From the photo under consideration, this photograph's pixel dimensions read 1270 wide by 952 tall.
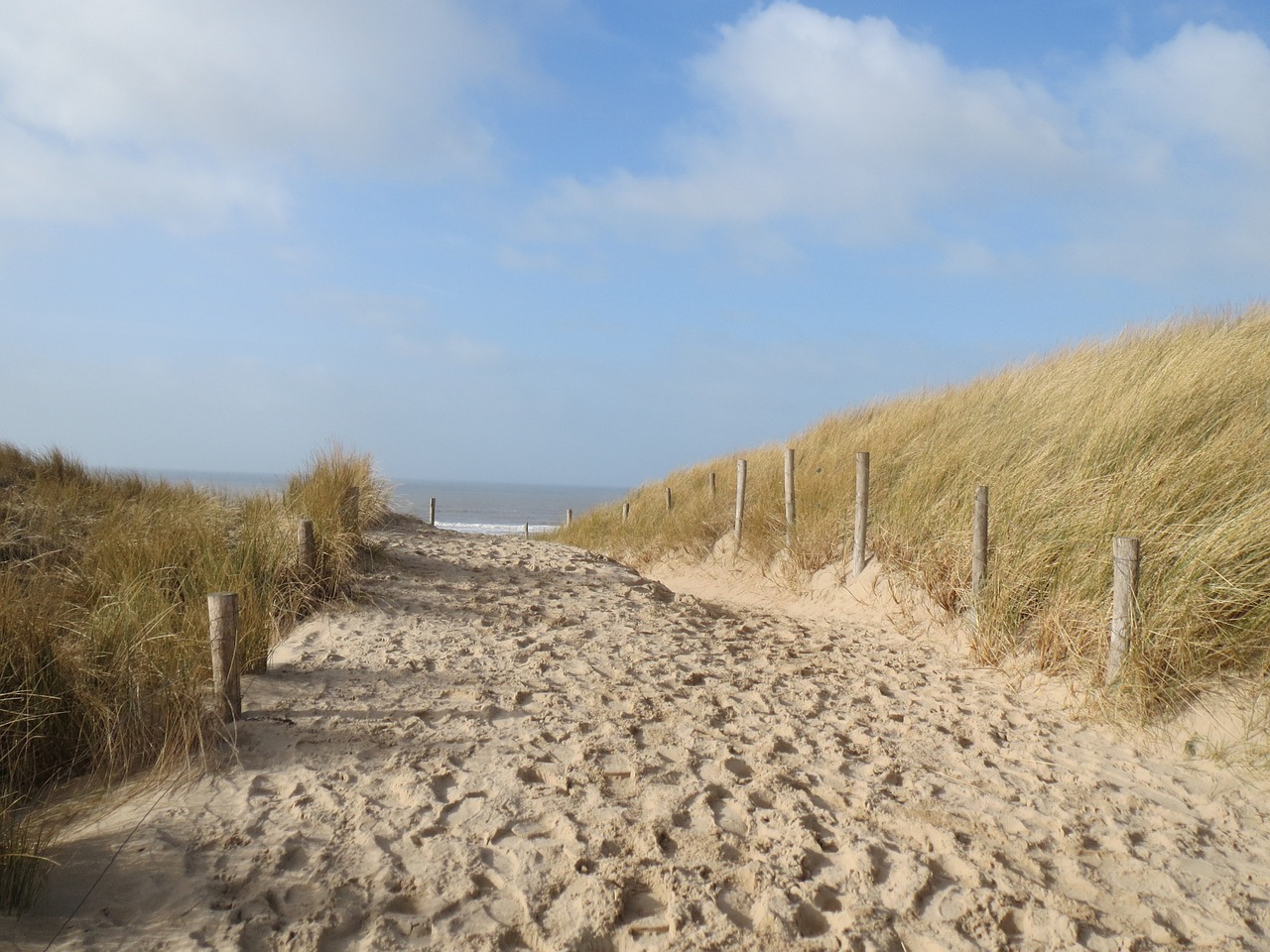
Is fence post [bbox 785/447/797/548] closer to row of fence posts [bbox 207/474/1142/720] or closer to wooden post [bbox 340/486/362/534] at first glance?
row of fence posts [bbox 207/474/1142/720]

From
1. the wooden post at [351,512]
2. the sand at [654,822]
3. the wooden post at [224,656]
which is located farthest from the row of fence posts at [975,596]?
the wooden post at [351,512]

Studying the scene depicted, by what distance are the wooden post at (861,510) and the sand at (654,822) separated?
2313mm

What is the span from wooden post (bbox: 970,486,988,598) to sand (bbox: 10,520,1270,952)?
787mm

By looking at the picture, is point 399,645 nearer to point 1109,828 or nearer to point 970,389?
point 1109,828

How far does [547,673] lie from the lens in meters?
5.50

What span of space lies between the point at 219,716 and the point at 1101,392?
7.76 m

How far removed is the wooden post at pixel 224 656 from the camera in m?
4.29

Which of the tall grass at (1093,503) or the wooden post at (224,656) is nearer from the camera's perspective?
the wooden post at (224,656)

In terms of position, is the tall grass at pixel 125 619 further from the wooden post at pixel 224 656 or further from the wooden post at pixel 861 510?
the wooden post at pixel 861 510

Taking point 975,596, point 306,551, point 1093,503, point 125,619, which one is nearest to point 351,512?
point 306,551

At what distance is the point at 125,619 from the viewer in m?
4.63

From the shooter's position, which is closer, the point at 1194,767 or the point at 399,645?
the point at 1194,767

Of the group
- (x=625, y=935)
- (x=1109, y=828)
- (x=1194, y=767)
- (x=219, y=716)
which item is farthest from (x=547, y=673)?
(x=1194, y=767)

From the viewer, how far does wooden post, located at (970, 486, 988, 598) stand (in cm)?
625
